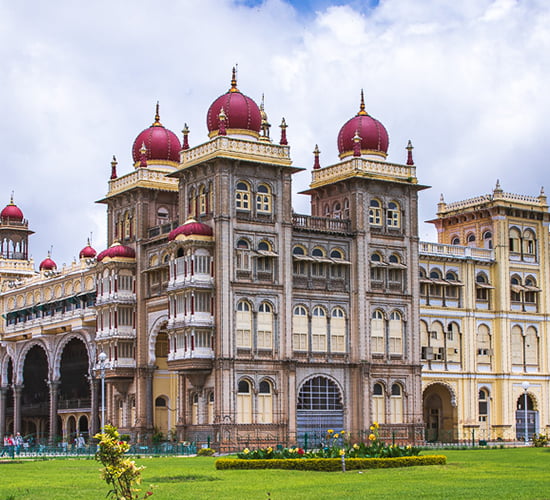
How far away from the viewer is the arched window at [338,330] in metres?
73.9

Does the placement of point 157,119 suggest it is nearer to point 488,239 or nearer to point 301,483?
point 488,239

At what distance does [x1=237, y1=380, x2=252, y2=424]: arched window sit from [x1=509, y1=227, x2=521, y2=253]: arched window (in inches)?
1177

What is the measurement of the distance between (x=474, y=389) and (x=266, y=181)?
26074mm

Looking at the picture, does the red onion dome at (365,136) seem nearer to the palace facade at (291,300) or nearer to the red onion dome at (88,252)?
the palace facade at (291,300)

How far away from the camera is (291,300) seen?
71.6m

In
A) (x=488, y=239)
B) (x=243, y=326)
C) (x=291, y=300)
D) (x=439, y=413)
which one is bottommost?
(x=439, y=413)

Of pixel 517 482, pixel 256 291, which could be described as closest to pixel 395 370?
pixel 256 291

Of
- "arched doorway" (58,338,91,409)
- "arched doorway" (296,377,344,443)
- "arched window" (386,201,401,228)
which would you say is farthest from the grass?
"arched doorway" (58,338,91,409)

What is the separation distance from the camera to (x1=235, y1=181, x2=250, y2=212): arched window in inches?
2773

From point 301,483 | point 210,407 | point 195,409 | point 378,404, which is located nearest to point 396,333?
point 378,404

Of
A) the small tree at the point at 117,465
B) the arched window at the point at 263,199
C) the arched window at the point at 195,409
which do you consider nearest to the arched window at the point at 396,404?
the arched window at the point at 195,409

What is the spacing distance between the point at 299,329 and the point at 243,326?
4.68 m

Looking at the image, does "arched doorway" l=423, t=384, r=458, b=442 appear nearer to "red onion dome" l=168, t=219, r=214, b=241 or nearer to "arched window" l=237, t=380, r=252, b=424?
"arched window" l=237, t=380, r=252, b=424

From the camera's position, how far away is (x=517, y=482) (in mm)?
36750
